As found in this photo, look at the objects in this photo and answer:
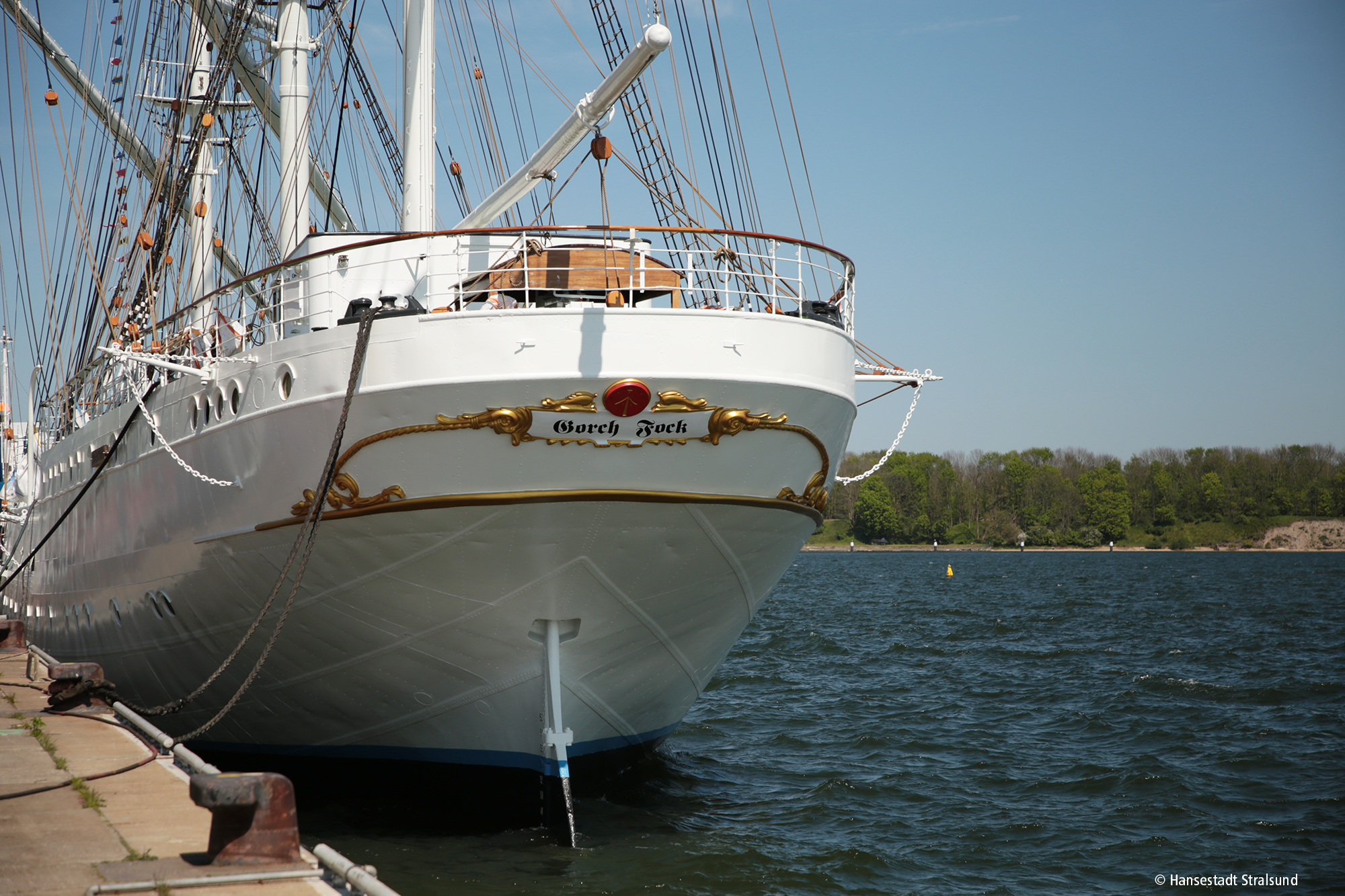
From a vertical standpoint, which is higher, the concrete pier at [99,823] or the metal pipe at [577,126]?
the metal pipe at [577,126]

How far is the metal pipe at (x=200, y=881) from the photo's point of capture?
540 cm

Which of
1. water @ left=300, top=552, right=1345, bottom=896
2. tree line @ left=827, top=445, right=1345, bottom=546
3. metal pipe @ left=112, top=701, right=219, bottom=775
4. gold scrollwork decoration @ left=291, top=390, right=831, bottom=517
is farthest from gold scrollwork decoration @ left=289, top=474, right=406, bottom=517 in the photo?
tree line @ left=827, top=445, right=1345, bottom=546

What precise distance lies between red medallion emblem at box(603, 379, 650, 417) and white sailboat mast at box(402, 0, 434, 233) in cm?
460

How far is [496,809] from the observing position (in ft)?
34.1

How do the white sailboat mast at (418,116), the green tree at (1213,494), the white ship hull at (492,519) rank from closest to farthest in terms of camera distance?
the white ship hull at (492,519) < the white sailboat mast at (418,116) < the green tree at (1213,494)

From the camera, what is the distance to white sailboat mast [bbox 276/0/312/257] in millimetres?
15211

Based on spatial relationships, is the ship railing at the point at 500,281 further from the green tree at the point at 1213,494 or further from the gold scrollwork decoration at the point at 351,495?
the green tree at the point at 1213,494

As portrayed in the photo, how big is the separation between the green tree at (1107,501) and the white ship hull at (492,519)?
124 metres

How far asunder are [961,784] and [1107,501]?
122 meters

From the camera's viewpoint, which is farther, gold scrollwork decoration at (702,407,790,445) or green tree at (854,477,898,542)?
green tree at (854,477,898,542)

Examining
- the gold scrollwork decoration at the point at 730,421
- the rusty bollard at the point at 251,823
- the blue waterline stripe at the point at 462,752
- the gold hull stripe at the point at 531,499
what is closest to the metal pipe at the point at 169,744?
the rusty bollard at the point at 251,823

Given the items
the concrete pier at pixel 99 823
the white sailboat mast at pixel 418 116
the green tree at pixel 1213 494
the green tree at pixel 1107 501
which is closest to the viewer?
the concrete pier at pixel 99 823

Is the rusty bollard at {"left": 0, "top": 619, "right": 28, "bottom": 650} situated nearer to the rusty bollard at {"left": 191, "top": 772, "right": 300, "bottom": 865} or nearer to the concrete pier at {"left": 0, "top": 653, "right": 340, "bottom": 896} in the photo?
the concrete pier at {"left": 0, "top": 653, "right": 340, "bottom": 896}

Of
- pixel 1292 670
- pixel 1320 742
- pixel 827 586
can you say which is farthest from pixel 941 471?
pixel 1320 742
